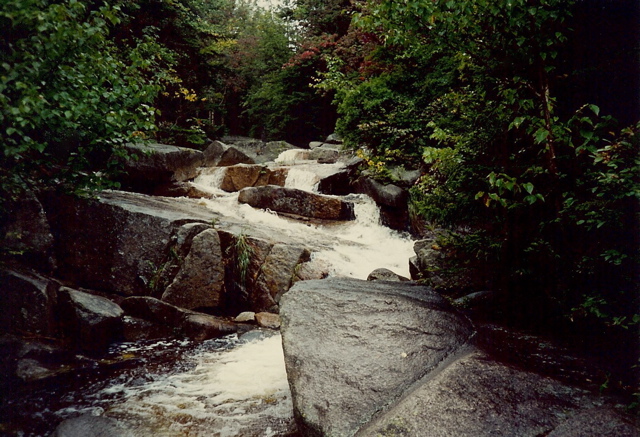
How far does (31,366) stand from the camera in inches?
169

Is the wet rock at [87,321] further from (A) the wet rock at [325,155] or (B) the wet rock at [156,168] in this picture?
(A) the wet rock at [325,155]

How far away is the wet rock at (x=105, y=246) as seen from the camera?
21.6ft

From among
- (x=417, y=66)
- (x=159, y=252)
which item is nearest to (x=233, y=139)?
(x=417, y=66)

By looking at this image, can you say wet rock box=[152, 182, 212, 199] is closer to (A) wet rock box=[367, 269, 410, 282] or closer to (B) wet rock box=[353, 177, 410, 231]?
(B) wet rock box=[353, 177, 410, 231]

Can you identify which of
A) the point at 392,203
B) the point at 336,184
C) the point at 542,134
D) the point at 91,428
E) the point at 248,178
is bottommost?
the point at 91,428

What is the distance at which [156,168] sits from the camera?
10781 millimetres

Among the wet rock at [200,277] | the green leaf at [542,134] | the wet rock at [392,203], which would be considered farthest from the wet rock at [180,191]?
the green leaf at [542,134]

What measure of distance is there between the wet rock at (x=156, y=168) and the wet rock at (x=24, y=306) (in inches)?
222

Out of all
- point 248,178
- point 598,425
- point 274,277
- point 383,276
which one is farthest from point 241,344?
point 248,178

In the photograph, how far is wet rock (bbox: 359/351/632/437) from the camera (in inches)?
92.6

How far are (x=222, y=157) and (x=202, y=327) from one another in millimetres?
13017

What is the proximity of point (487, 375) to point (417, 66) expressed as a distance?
1005cm

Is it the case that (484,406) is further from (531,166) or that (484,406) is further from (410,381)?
(531,166)

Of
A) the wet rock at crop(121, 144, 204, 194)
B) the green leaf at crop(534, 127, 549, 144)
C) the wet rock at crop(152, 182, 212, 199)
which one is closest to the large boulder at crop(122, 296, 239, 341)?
the green leaf at crop(534, 127, 549, 144)
